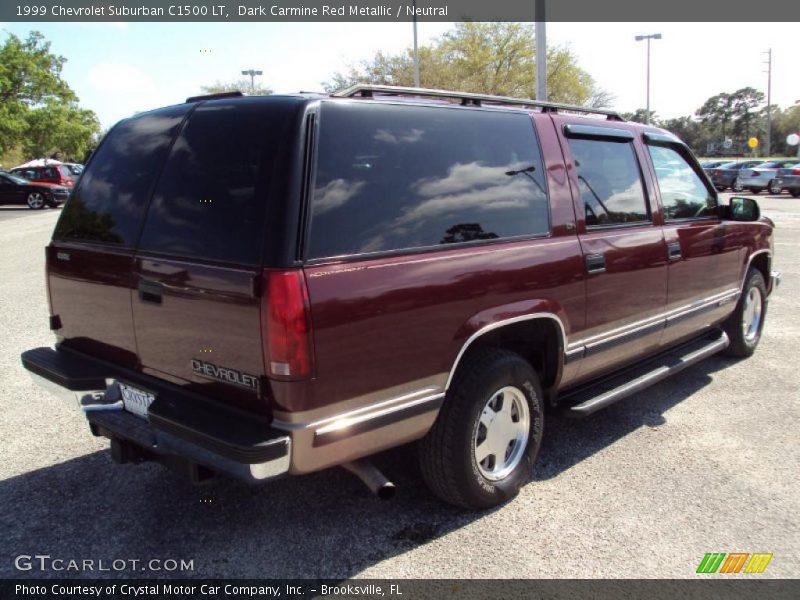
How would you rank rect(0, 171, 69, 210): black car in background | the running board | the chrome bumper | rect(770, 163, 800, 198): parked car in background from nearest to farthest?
the running board, the chrome bumper, rect(0, 171, 69, 210): black car in background, rect(770, 163, 800, 198): parked car in background

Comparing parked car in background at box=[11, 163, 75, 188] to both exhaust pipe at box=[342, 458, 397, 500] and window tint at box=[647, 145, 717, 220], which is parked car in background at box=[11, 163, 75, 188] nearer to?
window tint at box=[647, 145, 717, 220]

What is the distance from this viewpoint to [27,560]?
290 centimetres

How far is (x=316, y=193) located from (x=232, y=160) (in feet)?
1.49

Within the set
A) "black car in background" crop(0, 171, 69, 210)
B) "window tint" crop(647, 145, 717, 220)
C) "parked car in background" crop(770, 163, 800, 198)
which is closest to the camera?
"window tint" crop(647, 145, 717, 220)

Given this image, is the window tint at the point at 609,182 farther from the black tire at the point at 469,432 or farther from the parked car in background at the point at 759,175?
the parked car in background at the point at 759,175

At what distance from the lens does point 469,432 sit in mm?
3037

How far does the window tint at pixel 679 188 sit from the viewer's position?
443cm

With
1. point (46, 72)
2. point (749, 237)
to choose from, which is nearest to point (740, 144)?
point (46, 72)

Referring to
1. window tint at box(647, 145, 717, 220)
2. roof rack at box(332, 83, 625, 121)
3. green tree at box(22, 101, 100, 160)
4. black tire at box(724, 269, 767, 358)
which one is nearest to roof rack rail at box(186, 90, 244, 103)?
roof rack at box(332, 83, 625, 121)

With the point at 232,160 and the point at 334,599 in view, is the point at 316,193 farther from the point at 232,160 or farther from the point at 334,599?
the point at 334,599

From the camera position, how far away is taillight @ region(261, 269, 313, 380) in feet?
7.78

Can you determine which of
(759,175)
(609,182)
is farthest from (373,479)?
(759,175)

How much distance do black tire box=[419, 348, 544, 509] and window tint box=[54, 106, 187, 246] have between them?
1.68 m

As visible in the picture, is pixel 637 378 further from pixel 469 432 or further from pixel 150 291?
pixel 150 291
